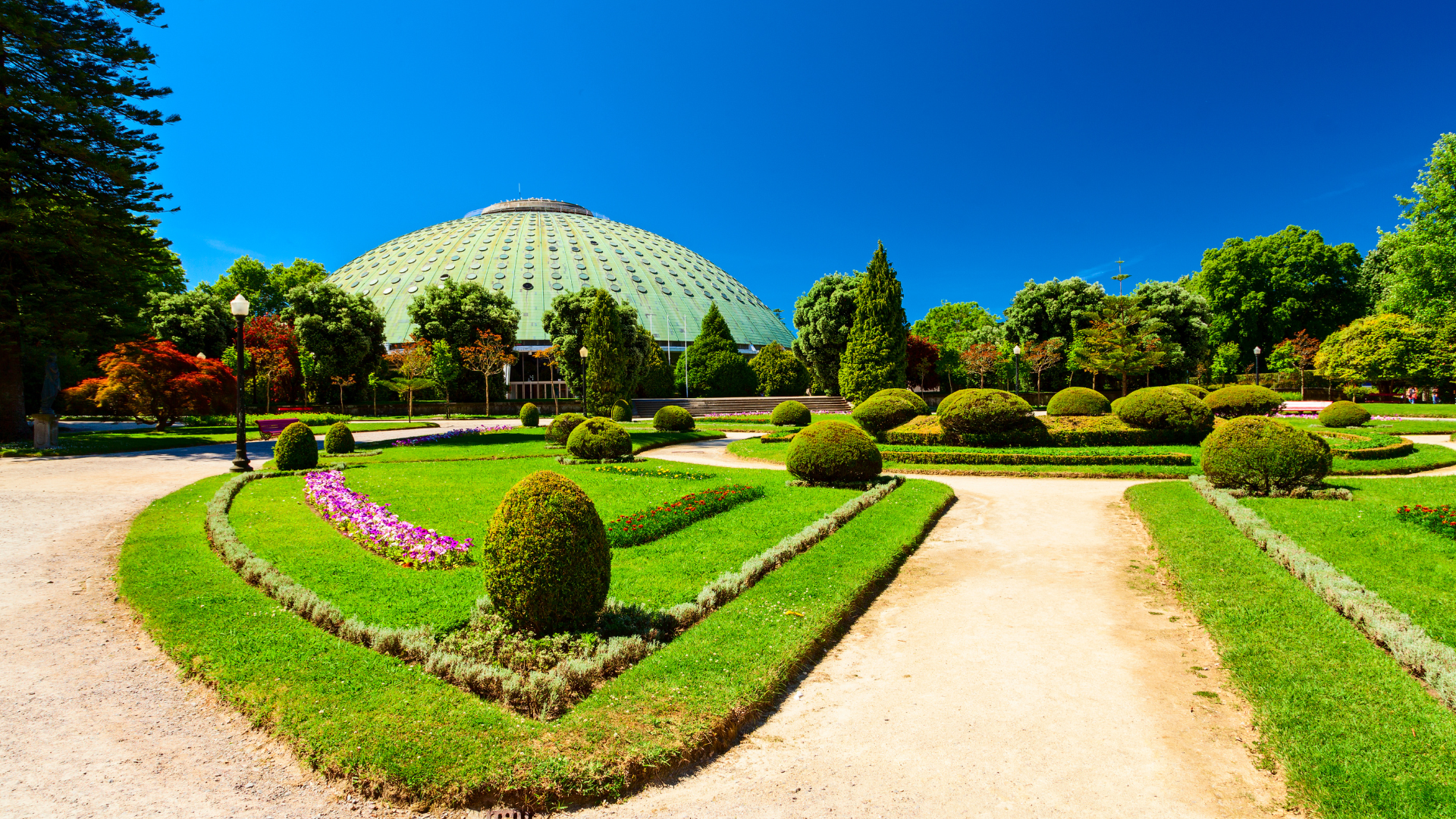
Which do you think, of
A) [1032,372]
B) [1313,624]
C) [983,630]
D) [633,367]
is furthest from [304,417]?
[1032,372]

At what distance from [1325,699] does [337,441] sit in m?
21.0

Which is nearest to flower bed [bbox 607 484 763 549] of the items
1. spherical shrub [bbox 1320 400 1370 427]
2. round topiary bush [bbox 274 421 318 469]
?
round topiary bush [bbox 274 421 318 469]

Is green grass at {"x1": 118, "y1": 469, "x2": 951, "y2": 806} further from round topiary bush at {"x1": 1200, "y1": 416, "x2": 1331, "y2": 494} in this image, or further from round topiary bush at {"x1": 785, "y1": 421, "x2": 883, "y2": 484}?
round topiary bush at {"x1": 1200, "y1": 416, "x2": 1331, "y2": 494}

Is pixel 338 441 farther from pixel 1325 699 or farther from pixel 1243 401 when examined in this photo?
pixel 1243 401

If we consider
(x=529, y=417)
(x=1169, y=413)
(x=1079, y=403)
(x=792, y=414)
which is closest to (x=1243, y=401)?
(x=1079, y=403)

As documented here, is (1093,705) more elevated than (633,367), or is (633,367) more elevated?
→ (633,367)

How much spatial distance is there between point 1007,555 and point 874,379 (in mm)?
21732

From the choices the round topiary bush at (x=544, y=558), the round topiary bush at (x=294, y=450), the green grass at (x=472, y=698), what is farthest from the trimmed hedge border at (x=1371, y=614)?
the round topiary bush at (x=294, y=450)

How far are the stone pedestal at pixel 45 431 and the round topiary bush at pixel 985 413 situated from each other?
25.3 meters

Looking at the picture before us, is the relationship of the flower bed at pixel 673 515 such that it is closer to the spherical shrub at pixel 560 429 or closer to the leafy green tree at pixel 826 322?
the spherical shrub at pixel 560 429

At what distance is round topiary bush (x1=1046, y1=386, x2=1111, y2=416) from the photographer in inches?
883

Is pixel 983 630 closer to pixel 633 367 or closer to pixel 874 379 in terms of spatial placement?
pixel 874 379

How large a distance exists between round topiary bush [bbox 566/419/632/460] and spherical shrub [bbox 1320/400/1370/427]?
84.7 ft

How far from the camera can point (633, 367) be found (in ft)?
125
